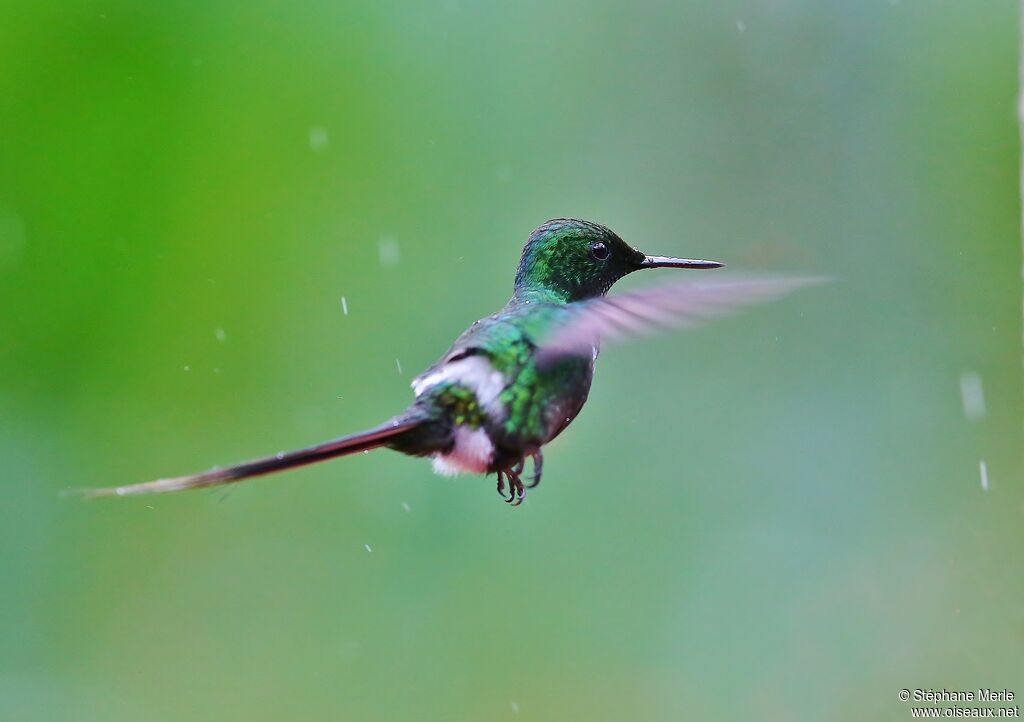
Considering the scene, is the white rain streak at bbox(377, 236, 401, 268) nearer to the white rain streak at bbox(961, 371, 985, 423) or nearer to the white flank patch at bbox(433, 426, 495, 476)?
the white rain streak at bbox(961, 371, 985, 423)

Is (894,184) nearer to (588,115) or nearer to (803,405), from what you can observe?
(803,405)

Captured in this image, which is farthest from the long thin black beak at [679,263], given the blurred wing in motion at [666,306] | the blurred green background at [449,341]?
the blurred green background at [449,341]

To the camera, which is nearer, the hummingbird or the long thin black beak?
the hummingbird

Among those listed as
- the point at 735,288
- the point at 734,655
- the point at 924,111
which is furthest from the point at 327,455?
the point at 924,111

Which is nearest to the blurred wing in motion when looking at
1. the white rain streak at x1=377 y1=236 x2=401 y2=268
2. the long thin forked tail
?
the long thin forked tail

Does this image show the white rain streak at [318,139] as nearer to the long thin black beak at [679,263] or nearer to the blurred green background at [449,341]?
the blurred green background at [449,341]
